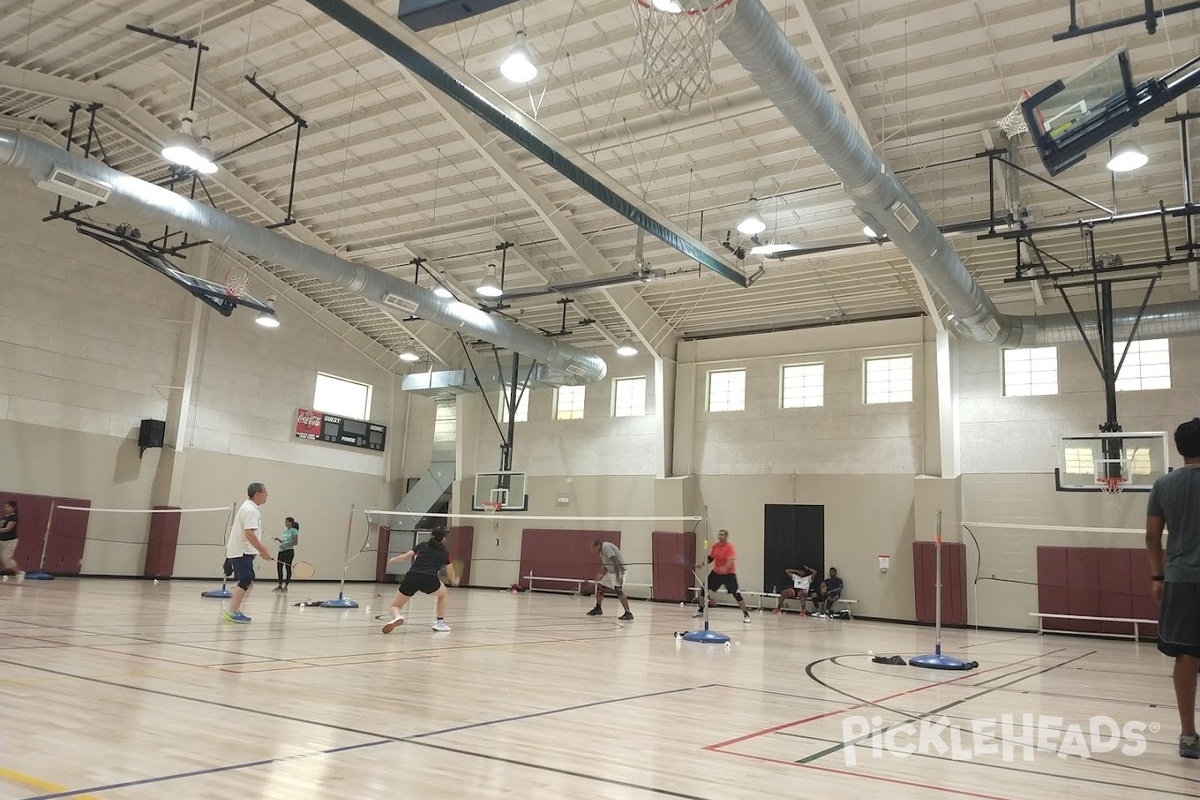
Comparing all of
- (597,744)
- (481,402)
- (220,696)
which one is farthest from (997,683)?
(481,402)

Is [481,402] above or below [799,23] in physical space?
below

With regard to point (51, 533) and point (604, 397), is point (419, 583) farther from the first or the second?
point (604, 397)

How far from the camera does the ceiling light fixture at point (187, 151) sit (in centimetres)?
1299

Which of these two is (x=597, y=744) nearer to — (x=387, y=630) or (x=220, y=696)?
(x=220, y=696)

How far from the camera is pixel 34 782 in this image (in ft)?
11.5

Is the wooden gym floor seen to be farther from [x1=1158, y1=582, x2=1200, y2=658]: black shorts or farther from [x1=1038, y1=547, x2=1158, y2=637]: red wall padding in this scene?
[x1=1038, y1=547, x2=1158, y2=637]: red wall padding

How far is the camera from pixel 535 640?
1167cm

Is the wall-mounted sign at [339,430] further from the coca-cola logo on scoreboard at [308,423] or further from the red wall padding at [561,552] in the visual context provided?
the red wall padding at [561,552]

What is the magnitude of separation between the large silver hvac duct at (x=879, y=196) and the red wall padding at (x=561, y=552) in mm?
13312

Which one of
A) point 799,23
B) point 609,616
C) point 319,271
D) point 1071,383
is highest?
point 799,23

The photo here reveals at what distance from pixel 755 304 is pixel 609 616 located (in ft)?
35.3

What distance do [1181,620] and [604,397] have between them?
2305 cm

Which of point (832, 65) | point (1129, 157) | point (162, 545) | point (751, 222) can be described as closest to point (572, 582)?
point (162, 545)

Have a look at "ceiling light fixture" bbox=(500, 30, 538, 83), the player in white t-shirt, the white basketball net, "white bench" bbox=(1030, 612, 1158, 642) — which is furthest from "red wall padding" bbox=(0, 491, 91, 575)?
"white bench" bbox=(1030, 612, 1158, 642)
